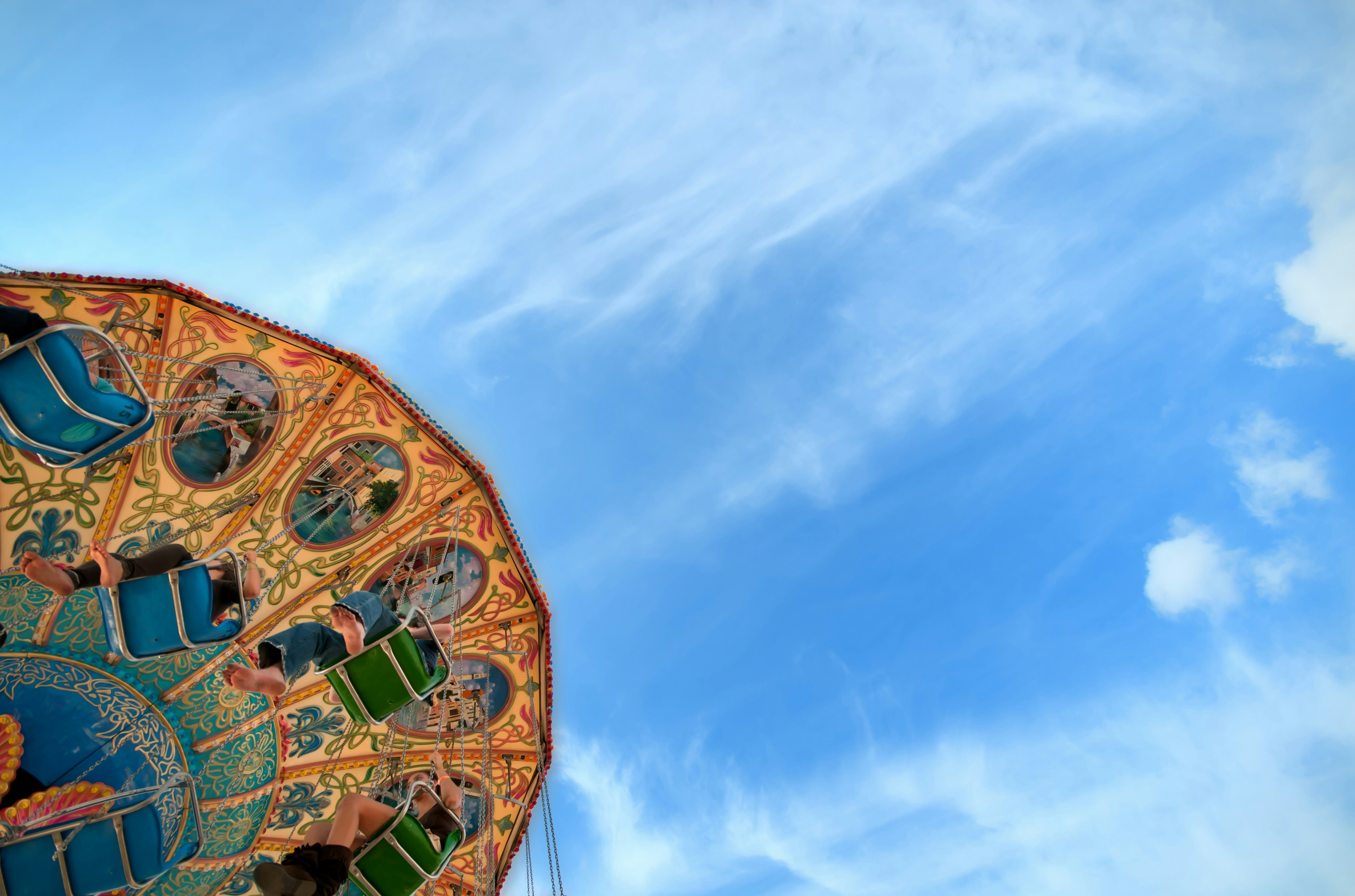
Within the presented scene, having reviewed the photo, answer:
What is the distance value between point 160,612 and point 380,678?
1563 millimetres

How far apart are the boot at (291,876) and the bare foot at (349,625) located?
4.49 ft

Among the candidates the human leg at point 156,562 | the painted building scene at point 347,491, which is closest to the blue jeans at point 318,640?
the human leg at point 156,562

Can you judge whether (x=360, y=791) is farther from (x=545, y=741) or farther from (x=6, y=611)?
(x=6, y=611)

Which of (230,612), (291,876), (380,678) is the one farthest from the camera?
(230,612)

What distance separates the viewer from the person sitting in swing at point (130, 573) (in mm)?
4723

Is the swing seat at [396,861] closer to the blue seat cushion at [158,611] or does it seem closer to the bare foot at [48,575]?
the blue seat cushion at [158,611]

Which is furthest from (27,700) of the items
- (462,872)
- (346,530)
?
(462,872)

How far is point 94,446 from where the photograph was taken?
16.1 ft

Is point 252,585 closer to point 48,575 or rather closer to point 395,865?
point 48,575

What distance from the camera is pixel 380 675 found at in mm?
5320

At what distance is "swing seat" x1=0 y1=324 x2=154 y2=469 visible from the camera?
448 cm

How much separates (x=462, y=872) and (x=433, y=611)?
124 inches

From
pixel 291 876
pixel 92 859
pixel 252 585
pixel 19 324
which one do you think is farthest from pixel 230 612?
pixel 19 324

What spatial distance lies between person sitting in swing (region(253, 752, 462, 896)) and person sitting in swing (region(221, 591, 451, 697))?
106 cm
